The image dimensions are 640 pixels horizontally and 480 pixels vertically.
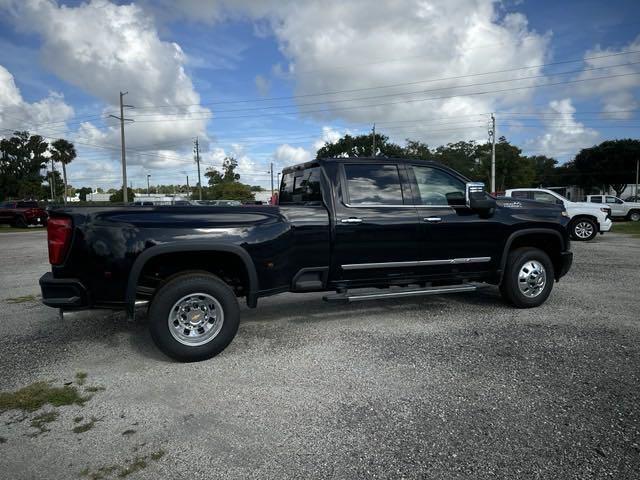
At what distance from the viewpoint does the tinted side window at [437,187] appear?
504 centimetres

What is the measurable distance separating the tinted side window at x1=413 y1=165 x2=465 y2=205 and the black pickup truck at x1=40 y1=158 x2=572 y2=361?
0.01 m

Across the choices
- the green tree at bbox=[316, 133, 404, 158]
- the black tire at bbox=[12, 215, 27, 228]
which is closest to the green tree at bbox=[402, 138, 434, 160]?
the green tree at bbox=[316, 133, 404, 158]

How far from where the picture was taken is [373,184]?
4.86 m

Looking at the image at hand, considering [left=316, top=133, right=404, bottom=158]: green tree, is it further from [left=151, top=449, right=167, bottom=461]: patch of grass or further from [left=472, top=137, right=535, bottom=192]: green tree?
[left=151, top=449, right=167, bottom=461]: patch of grass

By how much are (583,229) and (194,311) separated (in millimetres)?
14883

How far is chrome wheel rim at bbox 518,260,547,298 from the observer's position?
17.8 feet

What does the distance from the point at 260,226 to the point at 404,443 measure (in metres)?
2.30

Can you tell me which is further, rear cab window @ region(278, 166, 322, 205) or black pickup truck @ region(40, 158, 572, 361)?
rear cab window @ region(278, 166, 322, 205)

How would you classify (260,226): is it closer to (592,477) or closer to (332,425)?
(332,425)

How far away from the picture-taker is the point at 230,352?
13.6ft

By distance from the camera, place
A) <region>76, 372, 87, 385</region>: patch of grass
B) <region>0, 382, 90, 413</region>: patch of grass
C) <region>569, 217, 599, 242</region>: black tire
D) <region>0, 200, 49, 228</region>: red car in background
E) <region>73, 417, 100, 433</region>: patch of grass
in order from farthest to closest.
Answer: <region>0, 200, 49, 228</region>: red car in background < <region>569, 217, 599, 242</region>: black tire < <region>76, 372, 87, 385</region>: patch of grass < <region>0, 382, 90, 413</region>: patch of grass < <region>73, 417, 100, 433</region>: patch of grass

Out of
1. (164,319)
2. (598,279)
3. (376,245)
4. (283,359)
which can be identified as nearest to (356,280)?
(376,245)

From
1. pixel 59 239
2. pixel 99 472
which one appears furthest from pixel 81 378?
pixel 99 472

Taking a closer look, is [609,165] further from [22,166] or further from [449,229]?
[22,166]
